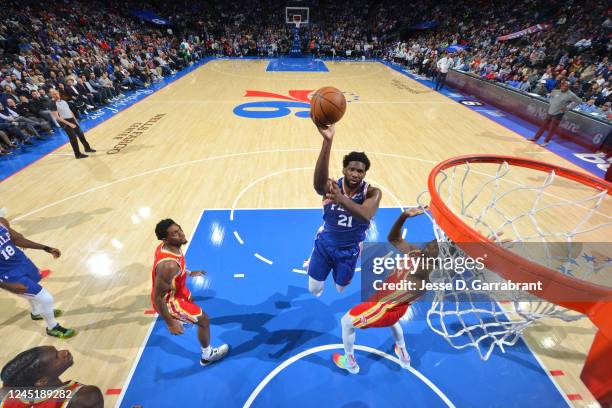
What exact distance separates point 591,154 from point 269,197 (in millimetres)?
8203

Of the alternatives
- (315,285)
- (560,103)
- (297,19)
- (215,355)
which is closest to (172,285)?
(215,355)

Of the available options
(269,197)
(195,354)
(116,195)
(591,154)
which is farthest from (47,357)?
(591,154)

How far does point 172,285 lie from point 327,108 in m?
2.06

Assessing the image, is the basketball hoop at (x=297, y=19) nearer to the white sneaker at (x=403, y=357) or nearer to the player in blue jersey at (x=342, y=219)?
the player in blue jersey at (x=342, y=219)

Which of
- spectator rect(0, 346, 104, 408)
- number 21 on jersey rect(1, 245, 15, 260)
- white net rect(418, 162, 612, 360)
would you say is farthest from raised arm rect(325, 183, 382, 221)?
number 21 on jersey rect(1, 245, 15, 260)

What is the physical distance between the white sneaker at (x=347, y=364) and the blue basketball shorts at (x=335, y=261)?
2.43 ft

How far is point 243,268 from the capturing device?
4480mm

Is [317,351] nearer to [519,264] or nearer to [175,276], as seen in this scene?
[175,276]

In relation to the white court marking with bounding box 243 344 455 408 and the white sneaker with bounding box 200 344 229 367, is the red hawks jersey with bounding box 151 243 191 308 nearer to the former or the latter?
the white sneaker with bounding box 200 344 229 367

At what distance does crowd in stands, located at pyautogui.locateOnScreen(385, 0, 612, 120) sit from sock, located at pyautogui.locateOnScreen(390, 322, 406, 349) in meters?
9.55

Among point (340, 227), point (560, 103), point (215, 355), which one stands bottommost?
point (215, 355)

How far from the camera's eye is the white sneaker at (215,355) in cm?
Result: 321

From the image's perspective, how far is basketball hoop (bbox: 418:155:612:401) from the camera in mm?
1950

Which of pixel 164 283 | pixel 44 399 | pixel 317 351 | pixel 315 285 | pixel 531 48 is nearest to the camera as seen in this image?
pixel 44 399
